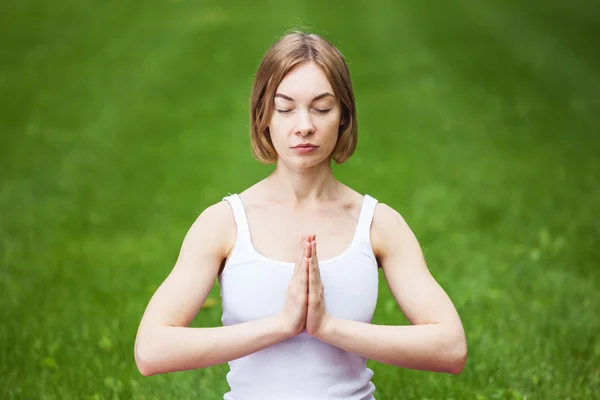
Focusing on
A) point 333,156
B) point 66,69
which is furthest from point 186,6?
point 333,156

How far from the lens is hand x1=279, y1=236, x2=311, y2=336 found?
348 centimetres

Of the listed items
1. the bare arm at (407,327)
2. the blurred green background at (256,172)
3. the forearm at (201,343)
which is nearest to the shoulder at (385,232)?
the bare arm at (407,327)

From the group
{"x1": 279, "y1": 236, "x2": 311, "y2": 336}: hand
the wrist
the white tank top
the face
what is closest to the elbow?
the white tank top

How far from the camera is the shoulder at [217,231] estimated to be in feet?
12.2

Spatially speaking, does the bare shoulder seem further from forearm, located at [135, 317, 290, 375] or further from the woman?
forearm, located at [135, 317, 290, 375]

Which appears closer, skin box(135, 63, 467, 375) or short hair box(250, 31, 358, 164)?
skin box(135, 63, 467, 375)

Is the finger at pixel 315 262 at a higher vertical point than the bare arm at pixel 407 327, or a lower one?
higher

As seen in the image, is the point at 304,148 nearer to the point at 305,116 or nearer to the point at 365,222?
the point at 305,116

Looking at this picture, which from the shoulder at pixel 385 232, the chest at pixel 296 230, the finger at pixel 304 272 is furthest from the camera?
the shoulder at pixel 385 232

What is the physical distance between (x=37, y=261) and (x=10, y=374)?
109 inches

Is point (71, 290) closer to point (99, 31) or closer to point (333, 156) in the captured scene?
point (333, 156)

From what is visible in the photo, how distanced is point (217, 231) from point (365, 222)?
1.79 feet

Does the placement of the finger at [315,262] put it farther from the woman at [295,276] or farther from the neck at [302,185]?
the neck at [302,185]

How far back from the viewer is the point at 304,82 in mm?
3695
